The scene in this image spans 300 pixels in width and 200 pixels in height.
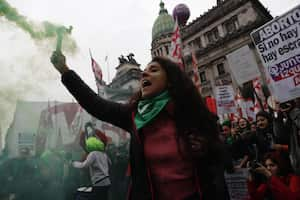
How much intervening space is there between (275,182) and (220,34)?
2654cm

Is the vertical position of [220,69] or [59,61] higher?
[220,69]

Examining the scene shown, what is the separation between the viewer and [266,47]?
414cm

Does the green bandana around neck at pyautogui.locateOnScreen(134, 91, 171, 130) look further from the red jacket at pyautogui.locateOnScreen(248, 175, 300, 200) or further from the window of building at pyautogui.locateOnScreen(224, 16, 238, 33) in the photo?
the window of building at pyautogui.locateOnScreen(224, 16, 238, 33)

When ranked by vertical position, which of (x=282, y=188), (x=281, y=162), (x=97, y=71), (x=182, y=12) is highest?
(x=182, y=12)

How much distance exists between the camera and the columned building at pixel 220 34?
24875mm

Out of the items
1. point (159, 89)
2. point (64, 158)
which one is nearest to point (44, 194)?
point (64, 158)

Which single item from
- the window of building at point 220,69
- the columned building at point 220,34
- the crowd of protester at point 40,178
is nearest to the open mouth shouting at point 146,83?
the crowd of protester at point 40,178

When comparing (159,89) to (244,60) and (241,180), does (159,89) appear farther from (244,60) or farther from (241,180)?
(244,60)

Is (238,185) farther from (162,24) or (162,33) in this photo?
(162,24)

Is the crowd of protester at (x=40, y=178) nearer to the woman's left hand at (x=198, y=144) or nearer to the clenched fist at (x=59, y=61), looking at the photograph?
the clenched fist at (x=59, y=61)

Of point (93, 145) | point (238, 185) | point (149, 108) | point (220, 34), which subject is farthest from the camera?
point (220, 34)

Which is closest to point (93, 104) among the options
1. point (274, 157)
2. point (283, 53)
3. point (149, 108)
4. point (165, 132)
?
point (149, 108)

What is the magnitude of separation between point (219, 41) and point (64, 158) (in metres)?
23.6

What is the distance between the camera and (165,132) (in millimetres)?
1458
